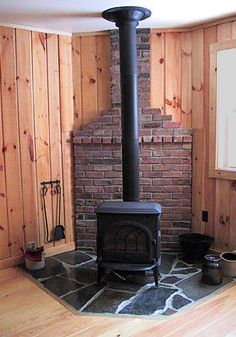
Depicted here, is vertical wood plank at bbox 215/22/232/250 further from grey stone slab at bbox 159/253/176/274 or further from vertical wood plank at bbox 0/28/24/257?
vertical wood plank at bbox 0/28/24/257

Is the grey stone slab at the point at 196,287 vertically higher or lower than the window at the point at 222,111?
lower

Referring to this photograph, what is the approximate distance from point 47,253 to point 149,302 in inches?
52.5

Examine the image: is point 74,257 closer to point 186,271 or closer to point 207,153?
point 186,271

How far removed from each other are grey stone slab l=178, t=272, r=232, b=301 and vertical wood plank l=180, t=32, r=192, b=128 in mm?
1481

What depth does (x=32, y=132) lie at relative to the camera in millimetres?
3312

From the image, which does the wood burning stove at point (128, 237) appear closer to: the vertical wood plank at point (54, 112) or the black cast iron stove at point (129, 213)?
the black cast iron stove at point (129, 213)

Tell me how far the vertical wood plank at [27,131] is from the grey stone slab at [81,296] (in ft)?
3.01

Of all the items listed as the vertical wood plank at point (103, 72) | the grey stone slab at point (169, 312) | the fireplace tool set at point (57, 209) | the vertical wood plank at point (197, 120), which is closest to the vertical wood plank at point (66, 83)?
the vertical wood plank at point (103, 72)

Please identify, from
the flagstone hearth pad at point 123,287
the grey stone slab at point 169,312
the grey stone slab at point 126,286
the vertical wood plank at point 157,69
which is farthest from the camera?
the vertical wood plank at point 157,69

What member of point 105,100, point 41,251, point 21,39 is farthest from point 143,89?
point 41,251

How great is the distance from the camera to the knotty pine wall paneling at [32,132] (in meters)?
3.16

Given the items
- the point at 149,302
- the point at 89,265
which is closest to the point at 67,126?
the point at 89,265

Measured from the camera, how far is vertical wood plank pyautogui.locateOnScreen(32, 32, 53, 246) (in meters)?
3.29

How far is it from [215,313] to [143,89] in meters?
2.07
